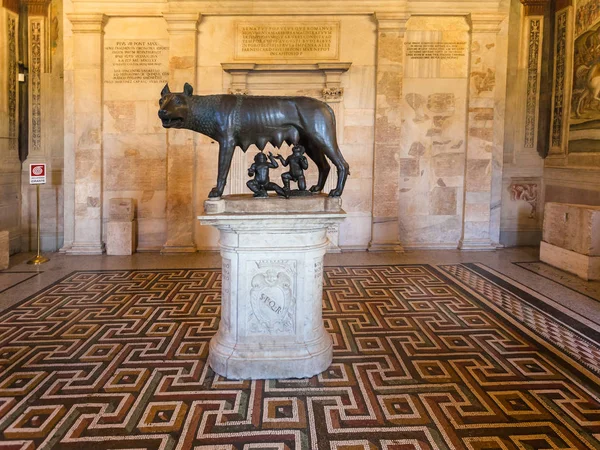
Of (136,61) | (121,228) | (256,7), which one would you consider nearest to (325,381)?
(121,228)

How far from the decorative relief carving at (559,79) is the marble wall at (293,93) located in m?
1.27

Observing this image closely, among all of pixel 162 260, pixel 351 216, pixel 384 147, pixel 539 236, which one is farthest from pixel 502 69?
pixel 162 260

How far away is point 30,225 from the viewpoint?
8.98 metres

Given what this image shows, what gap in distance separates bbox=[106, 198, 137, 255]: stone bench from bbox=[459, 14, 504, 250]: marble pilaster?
6.07 metres

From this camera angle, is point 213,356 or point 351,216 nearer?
point 213,356

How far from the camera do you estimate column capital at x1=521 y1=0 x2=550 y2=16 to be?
938 centimetres

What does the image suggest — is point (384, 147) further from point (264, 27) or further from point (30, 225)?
point (30, 225)

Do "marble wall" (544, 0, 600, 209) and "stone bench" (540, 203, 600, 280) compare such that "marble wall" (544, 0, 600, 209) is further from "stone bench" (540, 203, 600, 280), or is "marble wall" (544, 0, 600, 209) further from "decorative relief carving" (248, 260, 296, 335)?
"decorative relief carving" (248, 260, 296, 335)

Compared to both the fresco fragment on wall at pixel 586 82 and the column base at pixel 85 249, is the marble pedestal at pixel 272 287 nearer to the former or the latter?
the column base at pixel 85 249

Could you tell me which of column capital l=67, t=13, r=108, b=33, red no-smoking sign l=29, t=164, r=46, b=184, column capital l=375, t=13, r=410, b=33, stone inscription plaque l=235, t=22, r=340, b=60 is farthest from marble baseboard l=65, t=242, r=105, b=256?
column capital l=375, t=13, r=410, b=33

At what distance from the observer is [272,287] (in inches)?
146

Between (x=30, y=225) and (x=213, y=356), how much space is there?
686 centimetres

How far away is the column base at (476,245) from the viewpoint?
886 cm

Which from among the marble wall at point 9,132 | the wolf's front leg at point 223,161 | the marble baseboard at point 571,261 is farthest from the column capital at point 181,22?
the marble baseboard at point 571,261
